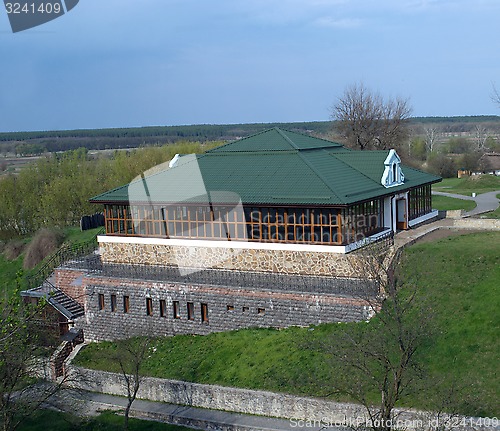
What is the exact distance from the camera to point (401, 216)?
1270 inches

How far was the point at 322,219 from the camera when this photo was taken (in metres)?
26.9

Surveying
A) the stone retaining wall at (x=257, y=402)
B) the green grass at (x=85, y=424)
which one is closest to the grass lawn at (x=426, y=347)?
the stone retaining wall at (x=257, y=402)

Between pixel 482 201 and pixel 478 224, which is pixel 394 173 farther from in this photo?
pixel 482 201

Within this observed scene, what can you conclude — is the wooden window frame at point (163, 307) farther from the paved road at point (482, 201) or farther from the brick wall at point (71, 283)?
the paved road at point (482, 201)

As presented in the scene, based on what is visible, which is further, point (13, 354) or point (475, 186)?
point (475, 186)

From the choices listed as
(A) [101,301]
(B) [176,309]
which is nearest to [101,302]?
(A) [101,301]

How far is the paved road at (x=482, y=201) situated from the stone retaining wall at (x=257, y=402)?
21.0 metres

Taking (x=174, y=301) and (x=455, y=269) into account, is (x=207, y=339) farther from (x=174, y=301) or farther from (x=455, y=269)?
(x=455, y=269)

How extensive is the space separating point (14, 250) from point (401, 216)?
28.0 metres

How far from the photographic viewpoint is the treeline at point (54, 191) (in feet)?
171

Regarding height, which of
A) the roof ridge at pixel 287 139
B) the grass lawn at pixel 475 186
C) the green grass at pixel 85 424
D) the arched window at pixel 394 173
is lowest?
the green grass at pixel 85 424

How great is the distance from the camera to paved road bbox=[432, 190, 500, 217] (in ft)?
130

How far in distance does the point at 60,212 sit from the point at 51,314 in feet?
70.6

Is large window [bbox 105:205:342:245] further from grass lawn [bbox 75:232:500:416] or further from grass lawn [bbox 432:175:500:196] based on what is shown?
grass lawn [bbox 432:175:500:196]
